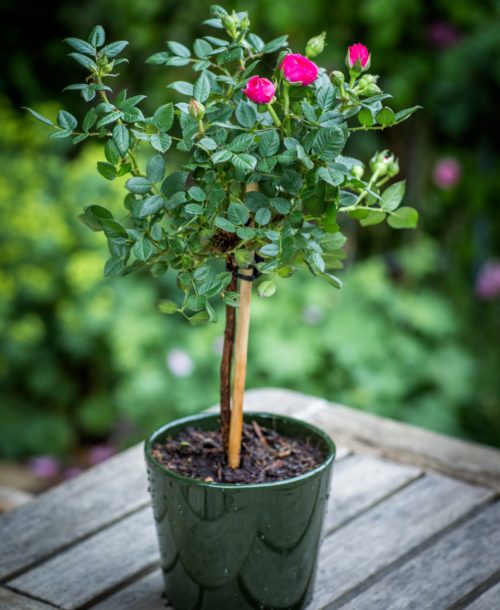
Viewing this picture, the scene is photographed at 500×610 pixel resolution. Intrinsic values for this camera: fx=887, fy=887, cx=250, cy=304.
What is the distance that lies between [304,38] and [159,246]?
2.42m

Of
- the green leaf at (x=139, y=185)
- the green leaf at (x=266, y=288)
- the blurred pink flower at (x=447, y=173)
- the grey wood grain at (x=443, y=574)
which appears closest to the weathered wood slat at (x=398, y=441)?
the grey wood grain at (x=443, y=574)

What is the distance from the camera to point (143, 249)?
0.96 m

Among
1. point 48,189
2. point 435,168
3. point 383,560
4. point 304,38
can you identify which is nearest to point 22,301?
point 48,189

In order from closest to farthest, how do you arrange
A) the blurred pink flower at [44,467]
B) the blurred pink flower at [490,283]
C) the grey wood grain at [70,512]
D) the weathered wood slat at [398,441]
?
the grey wood grain at [70,512]
the weathered wood slat at [398,441]
the blurred pink flower at [44,467]
the blurred pink flower at [490,283]

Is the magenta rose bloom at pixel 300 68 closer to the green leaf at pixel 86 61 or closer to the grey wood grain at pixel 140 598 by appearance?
the green leaf at pixel 86 61

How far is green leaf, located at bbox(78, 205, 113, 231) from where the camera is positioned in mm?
996

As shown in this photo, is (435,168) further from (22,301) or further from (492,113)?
(22,301)

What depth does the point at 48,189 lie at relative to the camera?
3.06 metres

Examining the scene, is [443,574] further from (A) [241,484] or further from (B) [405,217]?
(B) [405,217]

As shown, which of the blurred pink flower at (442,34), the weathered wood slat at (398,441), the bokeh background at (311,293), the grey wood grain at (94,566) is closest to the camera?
the grey wood grain at (94,566)

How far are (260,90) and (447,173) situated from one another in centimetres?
233

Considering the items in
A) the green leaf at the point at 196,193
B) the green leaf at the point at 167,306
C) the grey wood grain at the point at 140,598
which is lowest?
the grey wood grain at the point at 140,598

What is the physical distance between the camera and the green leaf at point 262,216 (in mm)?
941

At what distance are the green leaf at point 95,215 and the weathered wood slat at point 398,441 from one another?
26.6 inches
